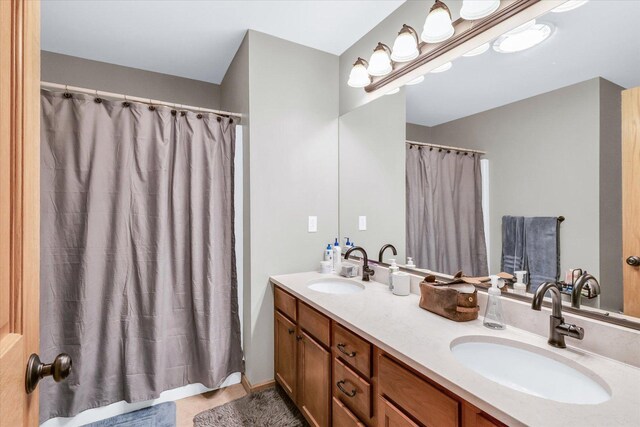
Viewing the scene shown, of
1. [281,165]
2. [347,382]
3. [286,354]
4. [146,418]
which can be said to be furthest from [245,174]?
[146,418]

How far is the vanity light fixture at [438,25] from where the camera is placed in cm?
142

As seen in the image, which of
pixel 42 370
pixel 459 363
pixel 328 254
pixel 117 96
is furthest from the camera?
pixel 328 254

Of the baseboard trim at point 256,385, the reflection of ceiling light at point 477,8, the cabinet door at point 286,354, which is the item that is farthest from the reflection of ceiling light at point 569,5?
the baseboard trim at point 256,385

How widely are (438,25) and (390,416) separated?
174 cm

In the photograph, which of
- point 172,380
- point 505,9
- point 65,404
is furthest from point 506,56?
point 65,404

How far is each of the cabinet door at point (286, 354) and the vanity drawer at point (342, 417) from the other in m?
0.43

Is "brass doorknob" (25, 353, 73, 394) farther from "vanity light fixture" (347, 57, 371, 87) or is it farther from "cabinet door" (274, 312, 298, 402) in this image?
"vanity light fixture" (347, 57, 371, 87)

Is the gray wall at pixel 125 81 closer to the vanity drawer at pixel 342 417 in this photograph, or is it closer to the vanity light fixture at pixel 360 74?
the vanity light fixture at pixel 360 74

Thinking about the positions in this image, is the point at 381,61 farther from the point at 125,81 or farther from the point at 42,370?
the point at 125,81

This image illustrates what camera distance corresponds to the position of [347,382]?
4.27 feet

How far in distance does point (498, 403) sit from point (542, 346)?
44cm

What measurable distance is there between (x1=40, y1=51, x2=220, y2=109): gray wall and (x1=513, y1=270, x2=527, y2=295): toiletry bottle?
280 cm

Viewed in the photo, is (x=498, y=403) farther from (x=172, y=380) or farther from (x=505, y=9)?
(x=172, y=380)

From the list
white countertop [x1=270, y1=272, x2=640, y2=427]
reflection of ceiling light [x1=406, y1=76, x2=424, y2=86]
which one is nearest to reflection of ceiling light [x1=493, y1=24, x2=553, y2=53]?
reflection of ceiling light [x1=406, y1=76, x2=424, y2=86]
